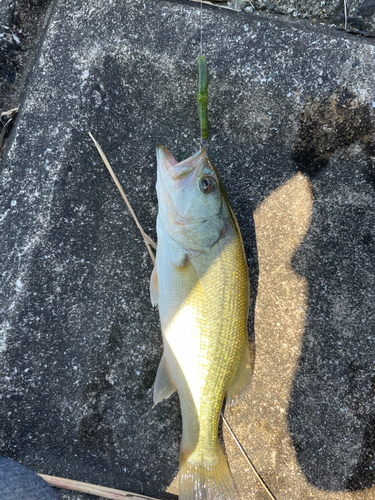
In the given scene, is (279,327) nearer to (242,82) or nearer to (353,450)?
(353,450)

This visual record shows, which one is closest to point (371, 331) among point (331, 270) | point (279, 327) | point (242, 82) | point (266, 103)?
point (331, 270)

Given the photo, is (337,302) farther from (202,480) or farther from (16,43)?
(16,43)

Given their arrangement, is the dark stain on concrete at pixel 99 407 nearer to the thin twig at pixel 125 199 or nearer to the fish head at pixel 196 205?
the thin twig at pixel 125 199

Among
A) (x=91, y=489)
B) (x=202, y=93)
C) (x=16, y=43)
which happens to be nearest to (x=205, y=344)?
(x=91, y=489)

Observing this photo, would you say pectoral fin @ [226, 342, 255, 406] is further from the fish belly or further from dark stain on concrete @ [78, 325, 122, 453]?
dark stain on concrete @ [78, 325, 122, 453]

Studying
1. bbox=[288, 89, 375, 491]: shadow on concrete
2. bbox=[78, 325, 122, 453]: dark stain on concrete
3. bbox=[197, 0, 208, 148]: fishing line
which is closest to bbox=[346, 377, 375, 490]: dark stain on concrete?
bbox=[288, 89, 375, 491]: shadow on concrete
